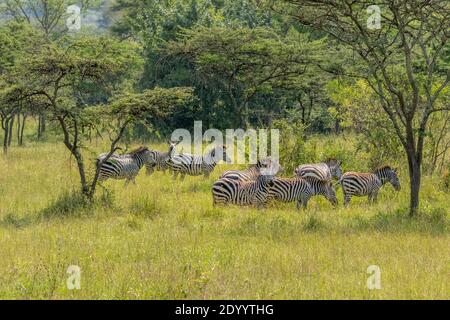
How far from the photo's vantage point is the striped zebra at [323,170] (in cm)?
1655

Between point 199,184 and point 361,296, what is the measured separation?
10691 mm

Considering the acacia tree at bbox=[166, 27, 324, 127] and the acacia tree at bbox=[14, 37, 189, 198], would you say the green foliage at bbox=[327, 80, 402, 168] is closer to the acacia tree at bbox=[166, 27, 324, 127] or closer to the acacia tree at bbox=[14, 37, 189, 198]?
the acacia tree at bbox=[166, 27, 324, 127]

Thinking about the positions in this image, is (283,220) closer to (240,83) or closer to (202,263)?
(202,263)

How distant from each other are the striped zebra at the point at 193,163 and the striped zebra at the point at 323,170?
3.69 metres

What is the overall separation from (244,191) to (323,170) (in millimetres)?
2759

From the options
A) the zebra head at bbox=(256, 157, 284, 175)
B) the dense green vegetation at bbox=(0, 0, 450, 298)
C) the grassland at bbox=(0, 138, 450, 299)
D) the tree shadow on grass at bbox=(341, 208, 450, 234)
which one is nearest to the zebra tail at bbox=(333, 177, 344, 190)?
the grassland at bbox=(0, 138, 450, 299)

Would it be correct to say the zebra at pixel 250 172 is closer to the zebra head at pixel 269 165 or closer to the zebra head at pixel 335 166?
the zebra head at pixel 269 165

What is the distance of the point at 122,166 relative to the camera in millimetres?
17906

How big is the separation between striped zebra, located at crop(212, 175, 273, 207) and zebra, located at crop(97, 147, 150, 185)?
378 centimetres

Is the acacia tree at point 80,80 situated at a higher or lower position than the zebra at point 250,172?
higher

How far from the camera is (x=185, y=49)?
82.7 feet

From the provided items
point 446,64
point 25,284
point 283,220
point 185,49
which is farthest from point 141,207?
point 446,64

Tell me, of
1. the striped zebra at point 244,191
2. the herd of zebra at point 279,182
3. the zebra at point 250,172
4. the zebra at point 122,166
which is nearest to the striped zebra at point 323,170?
the herd of zebra at point 279,182

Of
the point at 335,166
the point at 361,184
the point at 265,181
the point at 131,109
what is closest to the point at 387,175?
the point at 361,184
